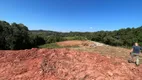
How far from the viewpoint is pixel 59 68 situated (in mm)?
6129

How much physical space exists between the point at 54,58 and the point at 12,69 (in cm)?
183

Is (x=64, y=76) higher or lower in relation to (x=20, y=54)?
lower

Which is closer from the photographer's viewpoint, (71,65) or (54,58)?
(71,65)

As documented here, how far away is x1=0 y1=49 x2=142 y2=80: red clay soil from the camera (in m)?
5.69

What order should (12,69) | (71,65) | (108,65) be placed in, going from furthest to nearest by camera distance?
(108,65) → (71,65) → (12,69)

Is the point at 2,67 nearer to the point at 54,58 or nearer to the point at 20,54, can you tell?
the point at 20,54

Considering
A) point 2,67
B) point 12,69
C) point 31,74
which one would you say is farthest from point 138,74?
point 2,67

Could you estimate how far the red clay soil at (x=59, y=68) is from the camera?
224 inches

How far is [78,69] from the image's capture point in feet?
20.4

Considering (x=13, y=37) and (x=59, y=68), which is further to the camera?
(x=13, y=37)

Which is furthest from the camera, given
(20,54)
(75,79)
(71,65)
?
(20,54)

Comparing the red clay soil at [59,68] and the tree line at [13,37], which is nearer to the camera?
the red clay soil at [59,68]

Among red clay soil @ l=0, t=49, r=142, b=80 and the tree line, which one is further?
the tree line

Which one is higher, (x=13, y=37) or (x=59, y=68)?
(x=59, y=68)
